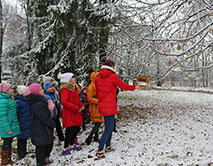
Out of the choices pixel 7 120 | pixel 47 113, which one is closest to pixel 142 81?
pixel 47 113

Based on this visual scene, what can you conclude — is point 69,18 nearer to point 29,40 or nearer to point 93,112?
point 29,40

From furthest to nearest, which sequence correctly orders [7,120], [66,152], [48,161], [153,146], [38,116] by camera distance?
[153,146], [66,152], [48,161], [7,120], [38,116]

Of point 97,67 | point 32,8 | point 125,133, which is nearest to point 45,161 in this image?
point 125,133

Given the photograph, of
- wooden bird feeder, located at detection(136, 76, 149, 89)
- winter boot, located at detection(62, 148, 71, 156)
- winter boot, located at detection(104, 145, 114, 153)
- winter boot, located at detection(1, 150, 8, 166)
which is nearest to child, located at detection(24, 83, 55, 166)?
winter boot, located at detection(62, 148, 71, 156)

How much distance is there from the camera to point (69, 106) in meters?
3.83

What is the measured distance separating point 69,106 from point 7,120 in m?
1.27

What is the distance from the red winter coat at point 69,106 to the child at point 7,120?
41.3 inches

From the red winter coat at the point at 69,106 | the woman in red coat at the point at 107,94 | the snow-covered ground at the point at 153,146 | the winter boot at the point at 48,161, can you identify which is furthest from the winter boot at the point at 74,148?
the woman in red coat at the point at 107,94

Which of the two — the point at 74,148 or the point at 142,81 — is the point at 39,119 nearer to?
the point at 74,148

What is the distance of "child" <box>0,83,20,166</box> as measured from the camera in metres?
3.63

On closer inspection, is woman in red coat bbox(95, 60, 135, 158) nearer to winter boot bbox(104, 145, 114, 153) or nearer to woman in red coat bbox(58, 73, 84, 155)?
winter boot bbox(104, 145, 114, 153)

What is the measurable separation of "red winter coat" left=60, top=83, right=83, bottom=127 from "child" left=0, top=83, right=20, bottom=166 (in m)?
1.05

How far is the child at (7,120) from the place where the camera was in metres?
3.63

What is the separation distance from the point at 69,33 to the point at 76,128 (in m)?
4.30
